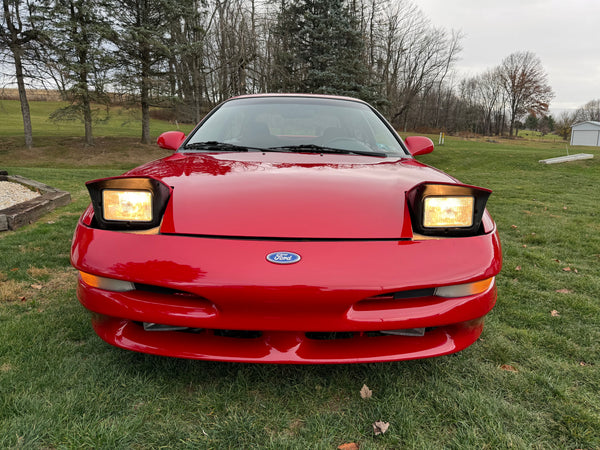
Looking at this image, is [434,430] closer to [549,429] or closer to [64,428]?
[549,429]

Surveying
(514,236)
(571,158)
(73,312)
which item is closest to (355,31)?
(571,158)

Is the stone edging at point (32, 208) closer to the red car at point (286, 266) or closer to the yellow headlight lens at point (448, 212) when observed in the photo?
the red car at point (286, 266)

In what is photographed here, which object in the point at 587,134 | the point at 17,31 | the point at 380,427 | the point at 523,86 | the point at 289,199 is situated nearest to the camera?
the point at 380,427

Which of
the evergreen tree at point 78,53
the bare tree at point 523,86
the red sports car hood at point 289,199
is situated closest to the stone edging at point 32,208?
the red sports car hood at point 289,199

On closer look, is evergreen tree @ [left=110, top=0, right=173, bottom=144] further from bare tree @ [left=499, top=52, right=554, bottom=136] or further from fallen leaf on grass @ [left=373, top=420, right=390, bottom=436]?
bare tree @ [left=499, top=52, right=554, bottom=136]

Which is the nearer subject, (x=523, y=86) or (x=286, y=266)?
(x=286, y=266)

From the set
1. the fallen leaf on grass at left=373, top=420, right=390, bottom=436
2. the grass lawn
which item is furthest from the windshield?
the fallen leaf on grass at left=373, top=420, right=390, bottom=436

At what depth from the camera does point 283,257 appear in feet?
4.11

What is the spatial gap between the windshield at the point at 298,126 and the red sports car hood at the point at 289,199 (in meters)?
0.47

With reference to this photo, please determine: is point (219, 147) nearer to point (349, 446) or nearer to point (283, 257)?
point (283, 257)

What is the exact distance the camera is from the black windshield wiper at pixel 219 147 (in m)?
2.14

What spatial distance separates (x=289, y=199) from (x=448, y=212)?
613 millimetres

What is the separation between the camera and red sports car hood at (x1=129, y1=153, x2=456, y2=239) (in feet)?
4.41

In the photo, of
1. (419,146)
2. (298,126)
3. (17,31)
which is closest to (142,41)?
(17,31)
